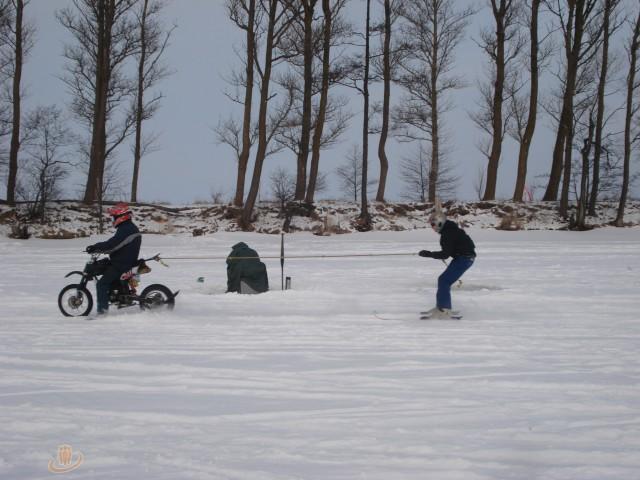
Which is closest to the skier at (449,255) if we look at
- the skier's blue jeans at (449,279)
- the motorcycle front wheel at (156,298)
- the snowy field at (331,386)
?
the skier's blue jeans at (449,279)

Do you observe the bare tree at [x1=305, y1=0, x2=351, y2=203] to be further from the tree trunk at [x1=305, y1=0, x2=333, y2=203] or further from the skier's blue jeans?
the skier's blue jeans

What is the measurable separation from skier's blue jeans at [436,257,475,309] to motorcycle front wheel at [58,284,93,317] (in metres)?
5.35

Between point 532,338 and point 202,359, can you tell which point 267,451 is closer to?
point 202,359

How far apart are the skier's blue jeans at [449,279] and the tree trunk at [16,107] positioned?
24.1 m

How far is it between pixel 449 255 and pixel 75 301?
5773mm

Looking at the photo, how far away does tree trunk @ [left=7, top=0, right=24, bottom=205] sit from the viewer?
27.3m

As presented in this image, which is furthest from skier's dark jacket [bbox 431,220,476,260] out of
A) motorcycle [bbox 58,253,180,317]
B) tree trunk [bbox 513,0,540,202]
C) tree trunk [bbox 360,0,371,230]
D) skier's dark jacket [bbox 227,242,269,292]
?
tree trunk [bbox 513,0,540,202]

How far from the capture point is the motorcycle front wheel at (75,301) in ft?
30.0

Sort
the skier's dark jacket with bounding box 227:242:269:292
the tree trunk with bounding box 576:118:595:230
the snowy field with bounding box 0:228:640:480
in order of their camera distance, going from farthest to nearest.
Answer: the tree trunk with bounding box 576:118:595:230
the skier's dark jacket with bounding box 227:242:269:292
the snowy field with bounding box 0:228:640:480

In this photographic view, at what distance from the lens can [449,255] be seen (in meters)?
9.12

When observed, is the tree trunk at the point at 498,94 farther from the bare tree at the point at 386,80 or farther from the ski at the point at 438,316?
the ski at the point at 438,316

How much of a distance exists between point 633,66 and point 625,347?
25.1 m

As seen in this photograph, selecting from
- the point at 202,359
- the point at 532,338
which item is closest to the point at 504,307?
the point at 532,338

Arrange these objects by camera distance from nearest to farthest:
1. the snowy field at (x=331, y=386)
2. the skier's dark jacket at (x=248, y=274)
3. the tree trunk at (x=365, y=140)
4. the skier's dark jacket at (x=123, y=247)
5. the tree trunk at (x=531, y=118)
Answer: the snowy field at (x=331, y=386), the skier's dark jacket at (x=123, y=247), the skier's dark jacket at (x=248, y=274), the tree trunk at (x=365, y=140), the tree trunk at (x=531, y=118)
